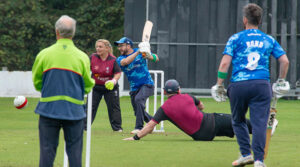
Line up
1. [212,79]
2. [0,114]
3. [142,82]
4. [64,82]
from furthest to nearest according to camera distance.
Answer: [212,79], [0,114], [142,82], [64,82]

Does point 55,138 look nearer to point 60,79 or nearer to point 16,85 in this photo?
point 60,79

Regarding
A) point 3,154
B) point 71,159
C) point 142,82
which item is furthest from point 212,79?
point 71,159

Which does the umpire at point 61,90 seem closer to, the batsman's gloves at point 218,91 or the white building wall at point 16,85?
the batsman's gloves at point 218,91

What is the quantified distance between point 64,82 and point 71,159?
0.71 meters

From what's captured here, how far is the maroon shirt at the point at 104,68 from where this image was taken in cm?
1186

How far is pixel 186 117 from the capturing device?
32.2ft

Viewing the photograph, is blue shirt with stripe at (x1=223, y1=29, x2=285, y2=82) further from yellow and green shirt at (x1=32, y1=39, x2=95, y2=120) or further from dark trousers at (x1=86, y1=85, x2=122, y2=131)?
dark trousers at (x1=86, y1=85, x2=122, y2=131)

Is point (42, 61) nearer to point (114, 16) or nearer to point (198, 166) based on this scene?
point (198, 166)

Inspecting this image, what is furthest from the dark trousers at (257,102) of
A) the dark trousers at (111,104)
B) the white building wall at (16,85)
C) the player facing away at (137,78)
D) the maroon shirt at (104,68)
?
the white building wall at (16,85)

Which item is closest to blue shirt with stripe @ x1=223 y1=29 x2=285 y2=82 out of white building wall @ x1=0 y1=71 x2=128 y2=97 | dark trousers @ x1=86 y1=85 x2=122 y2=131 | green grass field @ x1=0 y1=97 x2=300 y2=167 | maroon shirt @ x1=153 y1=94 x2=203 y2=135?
green grass field @ x1=0 y1=97 x2=300 y2=167

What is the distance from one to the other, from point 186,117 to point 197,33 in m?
15.2

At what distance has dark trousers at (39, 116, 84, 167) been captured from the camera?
19.5 ft

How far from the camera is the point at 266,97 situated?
24.0 ft

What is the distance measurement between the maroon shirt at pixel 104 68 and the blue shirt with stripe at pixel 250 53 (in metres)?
4.65
